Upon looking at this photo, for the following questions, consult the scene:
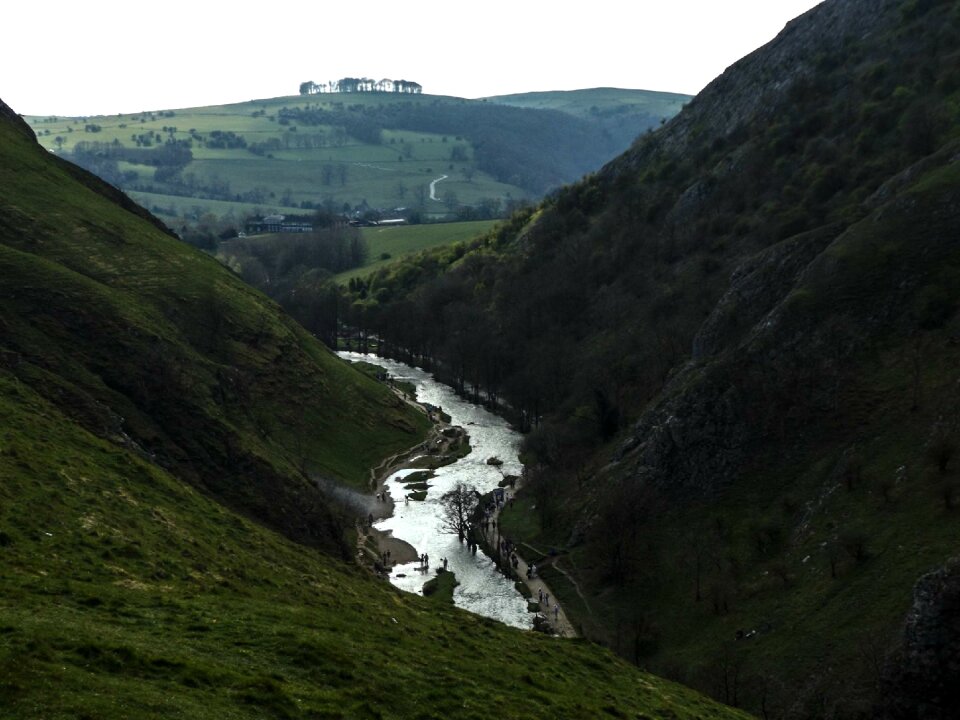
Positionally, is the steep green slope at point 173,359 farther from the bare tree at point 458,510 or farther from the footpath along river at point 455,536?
the bare tree at point 458,510

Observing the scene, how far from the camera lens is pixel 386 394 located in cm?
13350

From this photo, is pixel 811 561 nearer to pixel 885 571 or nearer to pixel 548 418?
pixel 885 571

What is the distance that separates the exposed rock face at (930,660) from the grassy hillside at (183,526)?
972 cm

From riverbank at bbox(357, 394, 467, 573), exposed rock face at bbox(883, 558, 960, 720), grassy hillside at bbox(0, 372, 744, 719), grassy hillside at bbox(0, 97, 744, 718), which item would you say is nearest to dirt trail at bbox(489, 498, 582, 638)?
riverbank at bbox(357, 394, 467, 573)

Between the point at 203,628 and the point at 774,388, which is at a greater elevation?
the point at 774,388

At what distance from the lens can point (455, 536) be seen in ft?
308

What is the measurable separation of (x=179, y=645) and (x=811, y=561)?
45.3 meters

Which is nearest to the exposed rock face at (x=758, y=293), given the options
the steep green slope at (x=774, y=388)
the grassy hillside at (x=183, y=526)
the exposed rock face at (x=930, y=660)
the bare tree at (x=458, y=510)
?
the steep green slope at (x=774, y=388)

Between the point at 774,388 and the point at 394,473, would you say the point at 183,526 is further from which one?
the point at 394,473

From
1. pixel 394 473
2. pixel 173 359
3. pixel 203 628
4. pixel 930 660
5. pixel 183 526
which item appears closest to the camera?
pixel 203 628

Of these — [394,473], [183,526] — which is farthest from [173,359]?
[183,526]

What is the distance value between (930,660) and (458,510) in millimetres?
48645

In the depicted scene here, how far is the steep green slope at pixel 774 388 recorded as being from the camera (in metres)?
62.8

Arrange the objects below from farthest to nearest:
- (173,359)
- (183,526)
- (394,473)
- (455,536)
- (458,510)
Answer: (394,473), (455,536), (458,510), (173,359), (183,526)
